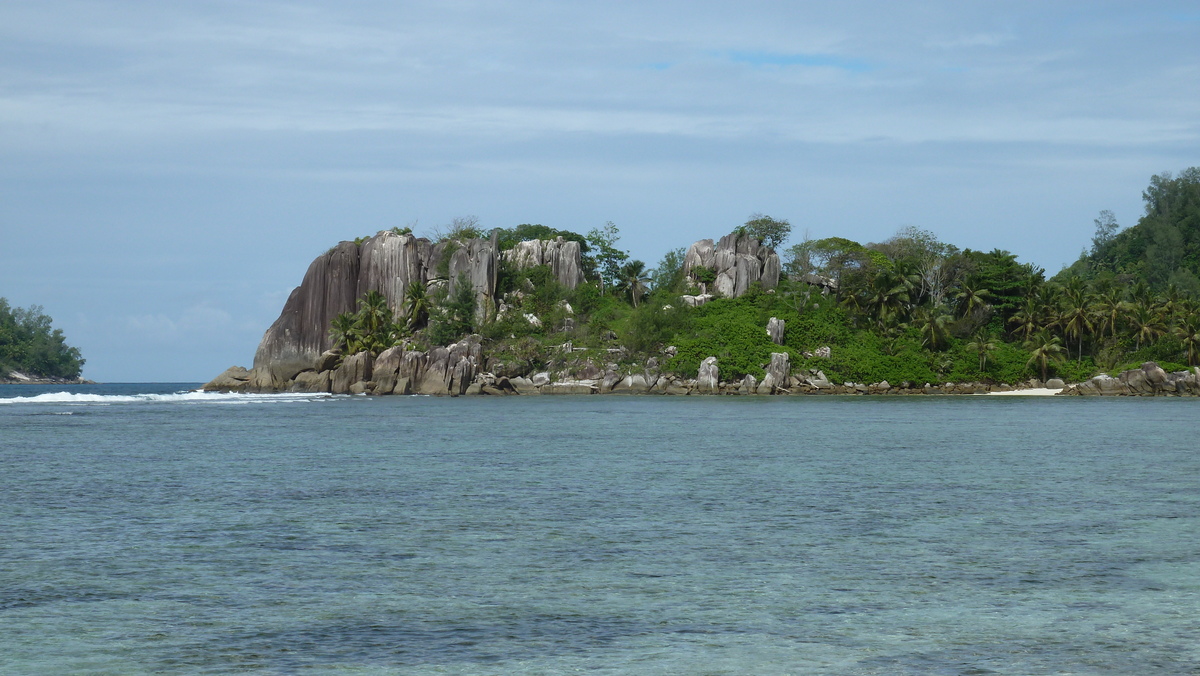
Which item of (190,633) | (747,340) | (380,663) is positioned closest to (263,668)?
(380,663)

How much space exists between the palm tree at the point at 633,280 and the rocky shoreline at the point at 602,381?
Answer: 18.8m

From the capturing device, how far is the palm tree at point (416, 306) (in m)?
100

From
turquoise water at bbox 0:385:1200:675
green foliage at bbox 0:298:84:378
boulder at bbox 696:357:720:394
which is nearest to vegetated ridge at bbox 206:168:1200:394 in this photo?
boulder at bbox 696:357:720:394

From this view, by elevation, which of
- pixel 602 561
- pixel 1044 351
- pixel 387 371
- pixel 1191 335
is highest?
pixel 1191 335

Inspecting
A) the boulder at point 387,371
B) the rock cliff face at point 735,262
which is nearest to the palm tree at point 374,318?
the boulder at point 387,371

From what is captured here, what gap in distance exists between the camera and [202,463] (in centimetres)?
2995

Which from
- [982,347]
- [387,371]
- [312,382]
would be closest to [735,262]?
[982,347]

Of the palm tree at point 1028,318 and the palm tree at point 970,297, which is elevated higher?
the palm tree at point 970,297

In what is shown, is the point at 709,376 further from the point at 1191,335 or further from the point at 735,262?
the point at 1191,335

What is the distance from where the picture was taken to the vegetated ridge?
291 ft

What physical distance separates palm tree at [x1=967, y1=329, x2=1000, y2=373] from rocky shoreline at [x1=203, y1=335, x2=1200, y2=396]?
208cm

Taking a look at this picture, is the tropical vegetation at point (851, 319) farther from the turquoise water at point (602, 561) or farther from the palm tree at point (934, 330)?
the turquoise water at point (602, 561)

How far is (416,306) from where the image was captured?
10038 cm

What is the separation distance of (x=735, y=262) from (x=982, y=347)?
25615 mm
